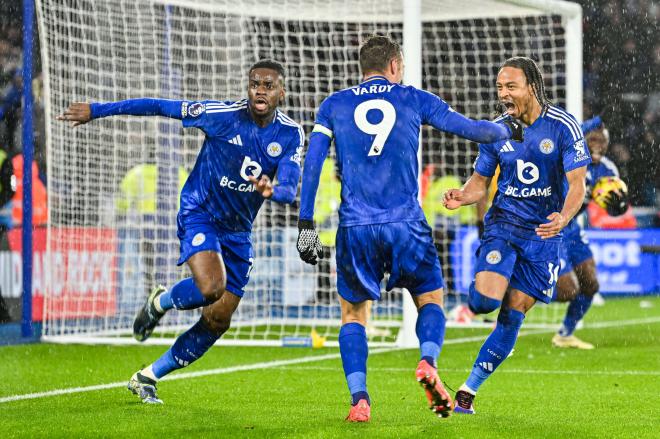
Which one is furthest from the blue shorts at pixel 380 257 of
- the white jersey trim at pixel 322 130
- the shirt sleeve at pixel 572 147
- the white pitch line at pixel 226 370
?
the white pitch line at pixel 226 370

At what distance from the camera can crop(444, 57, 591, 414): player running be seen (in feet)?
22.7

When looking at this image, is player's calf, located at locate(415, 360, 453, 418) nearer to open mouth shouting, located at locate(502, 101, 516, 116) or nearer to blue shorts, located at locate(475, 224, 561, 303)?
Answer: blue shorts, located at locate(475, 224, 561, 303)

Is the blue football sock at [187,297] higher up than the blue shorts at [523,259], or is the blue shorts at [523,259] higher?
the blue shorts at [523,259]

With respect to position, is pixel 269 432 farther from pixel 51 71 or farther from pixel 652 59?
pixel 652 59

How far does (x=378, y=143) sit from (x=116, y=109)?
1660mm

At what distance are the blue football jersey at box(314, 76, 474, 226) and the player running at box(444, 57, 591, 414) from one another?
2.45 ft

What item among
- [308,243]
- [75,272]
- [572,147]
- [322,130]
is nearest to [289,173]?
[322,130]

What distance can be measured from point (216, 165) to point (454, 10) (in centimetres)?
693

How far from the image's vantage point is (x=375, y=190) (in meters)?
6.23

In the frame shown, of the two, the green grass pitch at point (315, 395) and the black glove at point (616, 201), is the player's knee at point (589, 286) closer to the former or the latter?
the green grass pitch at point (315, 395)

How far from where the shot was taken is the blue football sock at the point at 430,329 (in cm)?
620

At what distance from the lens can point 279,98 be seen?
7.31 metres

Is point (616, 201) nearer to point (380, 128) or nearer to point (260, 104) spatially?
point (260, 104)

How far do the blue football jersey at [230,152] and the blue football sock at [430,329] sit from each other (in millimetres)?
1409
